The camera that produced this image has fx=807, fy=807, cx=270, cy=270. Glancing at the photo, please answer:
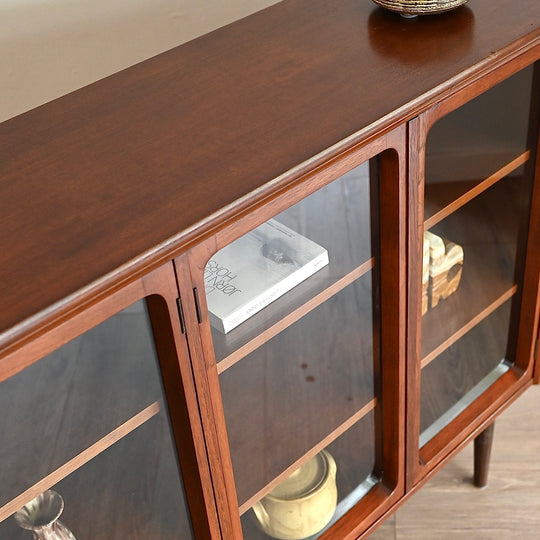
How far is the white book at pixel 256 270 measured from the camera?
745mm

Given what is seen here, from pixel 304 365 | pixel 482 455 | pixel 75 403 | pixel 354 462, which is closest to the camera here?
pixel 75 403

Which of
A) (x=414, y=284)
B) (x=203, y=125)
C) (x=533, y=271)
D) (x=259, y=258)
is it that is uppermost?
(x=203, y=125)

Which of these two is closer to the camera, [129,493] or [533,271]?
[129,493]

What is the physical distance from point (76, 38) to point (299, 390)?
459 millimetres

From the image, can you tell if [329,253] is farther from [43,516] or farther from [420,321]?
[43,516]

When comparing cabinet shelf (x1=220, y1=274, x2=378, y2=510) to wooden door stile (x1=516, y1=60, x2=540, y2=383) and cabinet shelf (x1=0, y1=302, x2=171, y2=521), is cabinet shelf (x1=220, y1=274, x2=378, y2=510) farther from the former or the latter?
wooden door stile (x1=516, y1=60, x2=540, y2=383)

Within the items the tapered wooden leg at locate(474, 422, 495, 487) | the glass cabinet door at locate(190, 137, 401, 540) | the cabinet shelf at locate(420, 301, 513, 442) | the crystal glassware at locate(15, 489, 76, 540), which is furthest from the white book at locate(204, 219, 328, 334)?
the tapered wooden leg at locate(474, 422, 495, 487)

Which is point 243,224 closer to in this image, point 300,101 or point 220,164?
point 220,164

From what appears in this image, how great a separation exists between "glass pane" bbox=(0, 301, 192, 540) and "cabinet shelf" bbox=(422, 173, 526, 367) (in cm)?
44

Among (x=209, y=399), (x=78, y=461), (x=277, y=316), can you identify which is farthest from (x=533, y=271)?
(x=78, y=461)

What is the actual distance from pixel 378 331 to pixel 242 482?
0.24 meters

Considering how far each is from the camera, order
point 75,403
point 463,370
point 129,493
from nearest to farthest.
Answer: point 75,403 → point 129,493 → point 463,370

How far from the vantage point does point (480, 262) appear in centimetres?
112

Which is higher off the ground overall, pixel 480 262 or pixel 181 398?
pixel 181 398
